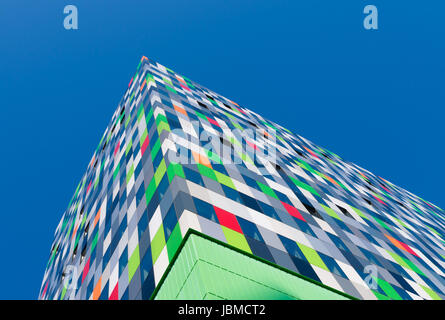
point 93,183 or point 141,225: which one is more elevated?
point 93,183

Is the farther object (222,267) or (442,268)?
(442,268)

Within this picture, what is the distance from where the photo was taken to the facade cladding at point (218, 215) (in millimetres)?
20844

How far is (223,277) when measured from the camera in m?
15.9

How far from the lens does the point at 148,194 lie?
25.6m

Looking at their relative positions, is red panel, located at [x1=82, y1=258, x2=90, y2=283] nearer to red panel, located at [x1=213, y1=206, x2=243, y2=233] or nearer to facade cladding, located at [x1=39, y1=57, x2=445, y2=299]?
facade cladding, located at [x1=39, y1=57, x2=445, y2=299]

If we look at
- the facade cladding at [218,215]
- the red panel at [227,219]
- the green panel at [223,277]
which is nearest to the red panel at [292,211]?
the facade cladding at [218,215]

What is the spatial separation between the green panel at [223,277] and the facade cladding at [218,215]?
0.49m

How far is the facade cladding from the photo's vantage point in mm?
20844

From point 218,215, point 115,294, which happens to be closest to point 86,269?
point 115,294

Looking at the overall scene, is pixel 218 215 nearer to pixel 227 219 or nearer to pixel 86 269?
pixel 227 219

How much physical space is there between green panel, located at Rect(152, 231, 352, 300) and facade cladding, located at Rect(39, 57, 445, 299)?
49cm

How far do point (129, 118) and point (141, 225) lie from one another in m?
20.2
